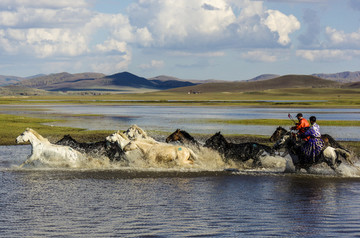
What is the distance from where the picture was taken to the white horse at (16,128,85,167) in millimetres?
16219

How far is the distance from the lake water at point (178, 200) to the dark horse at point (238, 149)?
1.11 feet

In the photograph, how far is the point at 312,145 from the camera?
15.2m

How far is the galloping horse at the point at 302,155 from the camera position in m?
15.0

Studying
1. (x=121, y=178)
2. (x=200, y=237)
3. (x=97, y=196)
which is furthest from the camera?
(x=121, y=178)

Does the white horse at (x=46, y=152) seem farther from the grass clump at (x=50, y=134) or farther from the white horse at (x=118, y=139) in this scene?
the grass clump at (x=50, y=134)

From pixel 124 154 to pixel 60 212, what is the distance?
6193 mm

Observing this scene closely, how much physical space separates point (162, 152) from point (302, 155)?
4.69m

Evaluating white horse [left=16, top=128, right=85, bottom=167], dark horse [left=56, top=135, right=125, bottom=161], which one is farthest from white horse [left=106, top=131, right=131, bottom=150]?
white horse [left=16, top=128, right=85, bottom=167]

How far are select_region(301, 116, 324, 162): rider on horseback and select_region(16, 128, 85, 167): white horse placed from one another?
25.3ft

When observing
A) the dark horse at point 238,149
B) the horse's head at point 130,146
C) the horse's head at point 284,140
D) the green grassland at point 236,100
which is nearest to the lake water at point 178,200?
the dark horse at point 238,149

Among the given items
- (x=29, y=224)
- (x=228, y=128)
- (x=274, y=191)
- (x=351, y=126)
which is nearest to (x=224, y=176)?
(x=274, y=191)

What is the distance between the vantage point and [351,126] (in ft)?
114

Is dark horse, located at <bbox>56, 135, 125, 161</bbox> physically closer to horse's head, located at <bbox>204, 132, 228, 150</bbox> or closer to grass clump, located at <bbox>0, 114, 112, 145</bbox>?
horse's head, located at <bbox>204, 132, 228, 150</bbox>

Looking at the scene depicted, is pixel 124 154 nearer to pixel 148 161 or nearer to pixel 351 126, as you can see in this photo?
pixel 148 161
